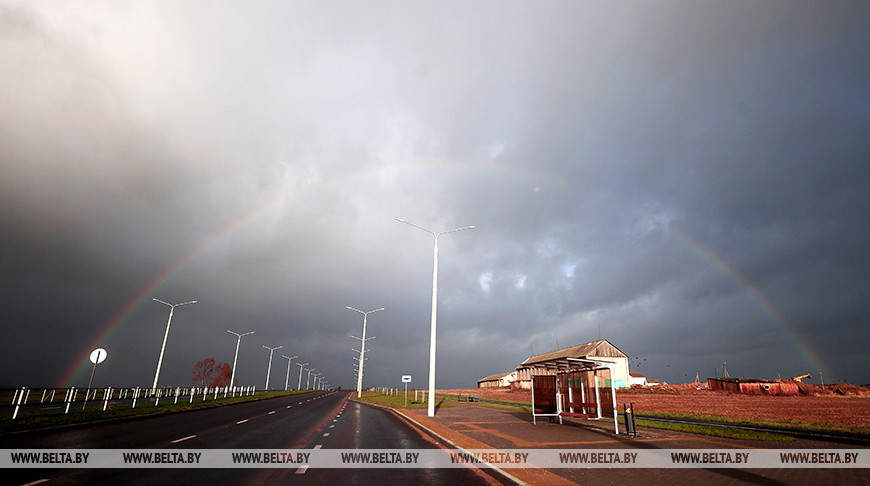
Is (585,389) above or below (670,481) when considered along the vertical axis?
above

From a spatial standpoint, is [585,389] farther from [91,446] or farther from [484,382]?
[484,382]

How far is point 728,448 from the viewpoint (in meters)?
12.8

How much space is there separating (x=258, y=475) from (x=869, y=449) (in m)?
18.0

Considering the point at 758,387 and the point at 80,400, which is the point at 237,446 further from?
the point at 758,387

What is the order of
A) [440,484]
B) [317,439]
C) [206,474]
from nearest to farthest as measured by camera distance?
[440,484], [206,474], [317,439]

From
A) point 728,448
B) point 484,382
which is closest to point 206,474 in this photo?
point 728,448

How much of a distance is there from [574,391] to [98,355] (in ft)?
88.4

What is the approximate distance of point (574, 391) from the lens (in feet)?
80.5

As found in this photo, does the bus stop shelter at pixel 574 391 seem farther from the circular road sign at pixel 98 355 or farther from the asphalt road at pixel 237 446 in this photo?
the circular road sign at pixel 98 355

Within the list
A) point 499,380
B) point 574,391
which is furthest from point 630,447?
point 499,380

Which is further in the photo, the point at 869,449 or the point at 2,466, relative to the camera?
the point at 869,449

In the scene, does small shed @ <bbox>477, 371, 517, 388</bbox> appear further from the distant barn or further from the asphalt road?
the asphalt road

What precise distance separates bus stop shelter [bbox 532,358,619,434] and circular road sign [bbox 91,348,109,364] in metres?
23.4

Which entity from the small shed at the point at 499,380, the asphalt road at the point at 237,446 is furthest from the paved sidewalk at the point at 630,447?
the small shed at the point at 499,380
